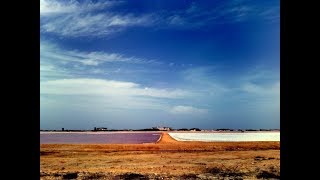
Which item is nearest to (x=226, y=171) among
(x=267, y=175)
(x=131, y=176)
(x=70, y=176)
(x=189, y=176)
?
(x=267, y=175)

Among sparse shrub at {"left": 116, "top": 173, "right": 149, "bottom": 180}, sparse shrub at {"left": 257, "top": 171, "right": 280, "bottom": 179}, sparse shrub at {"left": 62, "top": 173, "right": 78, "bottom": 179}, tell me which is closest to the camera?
sparse shrub at {"left": 116, "top": 173, "right": 149, "bottom": 180}

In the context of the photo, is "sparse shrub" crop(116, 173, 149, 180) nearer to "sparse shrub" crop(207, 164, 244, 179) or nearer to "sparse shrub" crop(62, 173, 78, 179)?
"sparse shrub" crop(62, 173, 78, 179)

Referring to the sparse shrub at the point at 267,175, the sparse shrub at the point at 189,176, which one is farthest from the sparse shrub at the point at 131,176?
the sparse shrub at the point at 267,175

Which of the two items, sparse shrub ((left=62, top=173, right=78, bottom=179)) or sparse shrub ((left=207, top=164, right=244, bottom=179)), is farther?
sparse shrub ((left=207, top=164, right=244, bottom=179))

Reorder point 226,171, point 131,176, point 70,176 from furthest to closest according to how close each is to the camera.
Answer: point 226,171
point 70,176
point 131,176

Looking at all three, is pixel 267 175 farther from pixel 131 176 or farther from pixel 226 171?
pixel 131 176

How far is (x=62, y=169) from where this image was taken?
1895cm

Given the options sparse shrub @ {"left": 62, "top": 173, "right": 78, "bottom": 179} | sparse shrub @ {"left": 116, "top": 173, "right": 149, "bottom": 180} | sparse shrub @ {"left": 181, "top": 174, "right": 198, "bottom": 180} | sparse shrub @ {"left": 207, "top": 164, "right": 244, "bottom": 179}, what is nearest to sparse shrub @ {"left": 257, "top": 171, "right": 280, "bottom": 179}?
sparse shrub @ {"left": 207, "top": 164, "right": 244, "bottom": 179}

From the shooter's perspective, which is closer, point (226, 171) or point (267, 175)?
point (267, 175)
